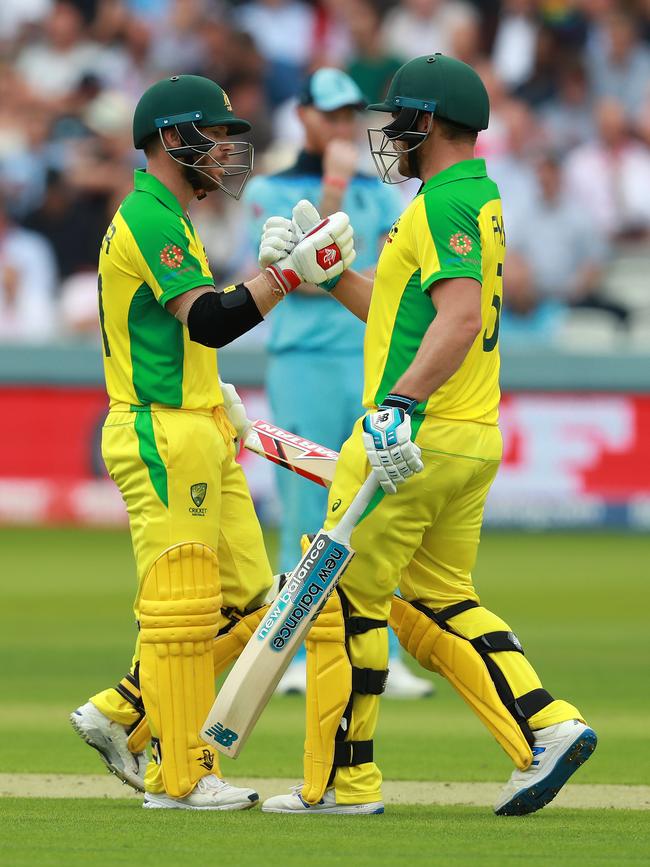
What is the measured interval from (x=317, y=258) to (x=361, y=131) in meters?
9.17

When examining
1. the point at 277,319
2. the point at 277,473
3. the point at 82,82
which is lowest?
the point at 277,473

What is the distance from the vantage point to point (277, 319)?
278 inches

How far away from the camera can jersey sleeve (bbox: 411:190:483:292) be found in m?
4.38

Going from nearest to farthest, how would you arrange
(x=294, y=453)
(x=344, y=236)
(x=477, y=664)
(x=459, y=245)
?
(x=459, y=245) → (x=477, y=664) → (x=344, y=236) → (x=294, y=453)

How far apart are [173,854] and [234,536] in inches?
49.3

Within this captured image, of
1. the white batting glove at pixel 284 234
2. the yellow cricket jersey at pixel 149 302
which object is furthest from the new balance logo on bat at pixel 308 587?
the white batting glove at pixel 284 234

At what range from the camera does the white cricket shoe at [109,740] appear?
491 centimetres

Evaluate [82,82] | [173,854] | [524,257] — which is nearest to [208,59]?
[82,82]

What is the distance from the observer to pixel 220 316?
4500mm

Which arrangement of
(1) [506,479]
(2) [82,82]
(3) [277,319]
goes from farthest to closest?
(2) [82,82]
(1) [506,479]
(3) [277,319]

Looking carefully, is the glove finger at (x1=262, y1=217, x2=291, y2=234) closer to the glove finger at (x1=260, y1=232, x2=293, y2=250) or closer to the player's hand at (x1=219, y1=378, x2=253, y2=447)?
the glove finger at (x1=260, y1=232, x2=293, y2=250)

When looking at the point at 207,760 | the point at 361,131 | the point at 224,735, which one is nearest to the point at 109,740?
the point at 207,760

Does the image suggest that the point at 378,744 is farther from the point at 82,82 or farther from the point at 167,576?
the point at 82,82

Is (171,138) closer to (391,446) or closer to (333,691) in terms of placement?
(391,446)
